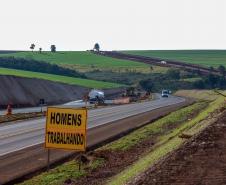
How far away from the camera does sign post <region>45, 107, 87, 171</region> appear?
62.3 feet

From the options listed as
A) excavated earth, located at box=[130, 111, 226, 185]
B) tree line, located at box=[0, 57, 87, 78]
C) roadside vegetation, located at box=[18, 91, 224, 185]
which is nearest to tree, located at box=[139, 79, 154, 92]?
tree line, located at box=[0, 57, 87, 78]

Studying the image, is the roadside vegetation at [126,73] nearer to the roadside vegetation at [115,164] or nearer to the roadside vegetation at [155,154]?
the roadside vegetation at [115,164]

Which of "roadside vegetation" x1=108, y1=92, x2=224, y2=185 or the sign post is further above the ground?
the sign post

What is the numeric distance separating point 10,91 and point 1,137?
177 ft

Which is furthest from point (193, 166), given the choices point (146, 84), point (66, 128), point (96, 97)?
point (146, 84)

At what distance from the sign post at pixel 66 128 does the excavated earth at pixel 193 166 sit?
90.3 inches

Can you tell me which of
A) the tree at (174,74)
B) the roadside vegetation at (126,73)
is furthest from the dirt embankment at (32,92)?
the tree at (174,74)

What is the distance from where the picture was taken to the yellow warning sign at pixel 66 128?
19.0 metres

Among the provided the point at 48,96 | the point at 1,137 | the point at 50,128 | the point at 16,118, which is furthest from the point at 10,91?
the point at 50,128

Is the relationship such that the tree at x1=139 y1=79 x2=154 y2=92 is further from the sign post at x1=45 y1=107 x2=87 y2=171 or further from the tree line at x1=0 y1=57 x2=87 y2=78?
the sign post at x1=45 y1=107 x2=87 y2=171

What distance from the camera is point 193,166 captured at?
1648 cm

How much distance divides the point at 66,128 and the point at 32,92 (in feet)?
260

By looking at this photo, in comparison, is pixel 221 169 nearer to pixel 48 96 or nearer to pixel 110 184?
pixel 110 184

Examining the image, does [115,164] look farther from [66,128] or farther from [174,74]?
[174,74]
